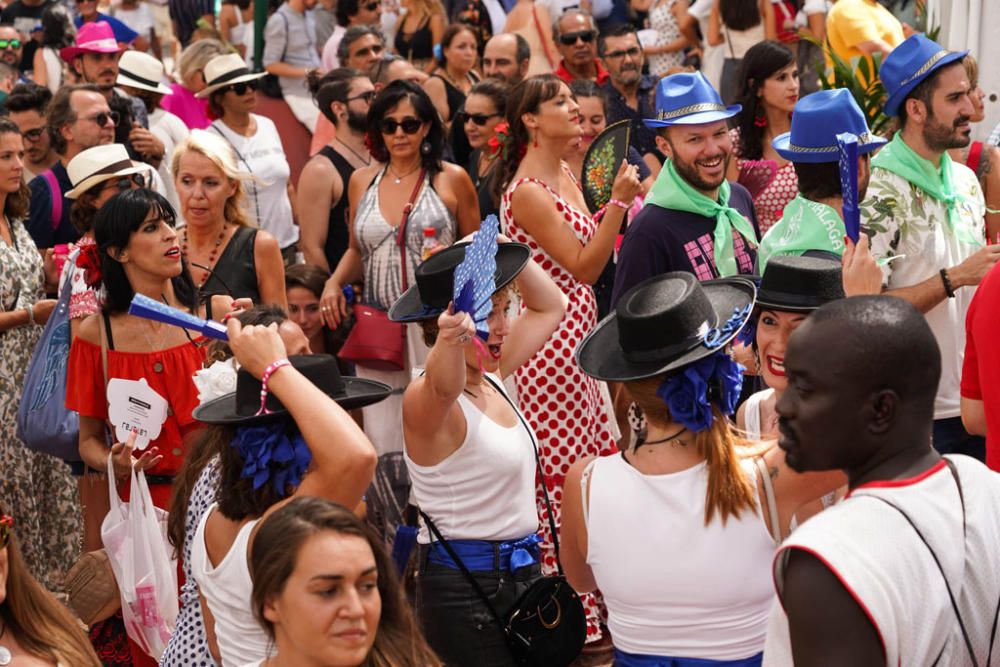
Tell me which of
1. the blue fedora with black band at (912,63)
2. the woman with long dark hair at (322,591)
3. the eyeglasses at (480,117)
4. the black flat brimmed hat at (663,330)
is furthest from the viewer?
the eyeglasses at (480,117)

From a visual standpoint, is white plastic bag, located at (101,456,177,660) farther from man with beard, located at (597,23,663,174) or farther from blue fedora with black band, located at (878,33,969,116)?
man with beard, located at (597,23,663,174)

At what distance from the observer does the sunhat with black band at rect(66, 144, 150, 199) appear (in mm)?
6617

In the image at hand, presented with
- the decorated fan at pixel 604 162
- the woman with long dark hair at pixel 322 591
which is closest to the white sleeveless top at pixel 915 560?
the woman with long dark hair at pixel 322 591

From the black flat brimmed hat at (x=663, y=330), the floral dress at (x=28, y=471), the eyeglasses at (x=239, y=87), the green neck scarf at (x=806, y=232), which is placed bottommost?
the floral dress at (x=28, y=471)

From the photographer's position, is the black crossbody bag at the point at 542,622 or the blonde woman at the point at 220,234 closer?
the black crossbody bag at the point at 542,622

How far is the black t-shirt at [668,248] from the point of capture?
5.66 meters

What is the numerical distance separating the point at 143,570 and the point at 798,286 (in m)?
2.48

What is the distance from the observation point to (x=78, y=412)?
551 centimetres

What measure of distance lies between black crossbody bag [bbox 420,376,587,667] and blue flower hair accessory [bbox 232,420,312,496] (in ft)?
2.89

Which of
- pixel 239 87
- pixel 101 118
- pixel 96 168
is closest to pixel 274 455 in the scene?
pixel 96 168

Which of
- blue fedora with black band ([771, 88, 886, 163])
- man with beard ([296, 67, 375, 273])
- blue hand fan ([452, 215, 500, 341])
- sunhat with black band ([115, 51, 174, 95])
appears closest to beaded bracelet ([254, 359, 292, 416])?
blue hand fan ([452, 215, 500, 341])

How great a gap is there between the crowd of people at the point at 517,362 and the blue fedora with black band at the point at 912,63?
12 mm

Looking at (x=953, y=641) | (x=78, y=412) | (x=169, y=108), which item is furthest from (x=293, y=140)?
(x=953, y=641)

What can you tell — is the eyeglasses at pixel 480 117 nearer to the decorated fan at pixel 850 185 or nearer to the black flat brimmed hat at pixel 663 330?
the decorated fan at pixel 850 185
